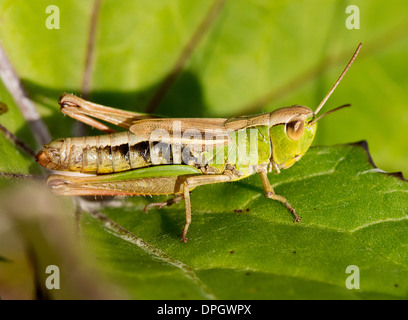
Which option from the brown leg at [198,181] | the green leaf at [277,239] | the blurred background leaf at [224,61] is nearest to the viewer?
the green leaf at [277,239]

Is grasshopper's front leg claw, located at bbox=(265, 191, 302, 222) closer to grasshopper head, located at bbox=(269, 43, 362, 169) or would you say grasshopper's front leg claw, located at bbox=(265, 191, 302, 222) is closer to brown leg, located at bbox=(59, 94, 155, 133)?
grasshopper head, located at bbox=(269, 43, 362, 169)

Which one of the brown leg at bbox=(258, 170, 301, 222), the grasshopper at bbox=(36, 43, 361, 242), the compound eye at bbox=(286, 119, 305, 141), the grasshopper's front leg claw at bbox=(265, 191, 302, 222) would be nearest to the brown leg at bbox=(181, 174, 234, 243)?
the grasshopper at bbox=(36, 43, 361, 242)

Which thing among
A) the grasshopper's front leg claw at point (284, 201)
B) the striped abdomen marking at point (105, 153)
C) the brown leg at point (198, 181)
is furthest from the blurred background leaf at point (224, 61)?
the grasshopper's front leg claw at point (284, 201)

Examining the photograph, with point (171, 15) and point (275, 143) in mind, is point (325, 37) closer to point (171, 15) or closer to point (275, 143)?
point (275, 143)

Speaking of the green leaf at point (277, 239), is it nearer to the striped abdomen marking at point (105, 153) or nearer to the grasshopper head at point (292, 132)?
the grasshopper head at point (292, 132)
